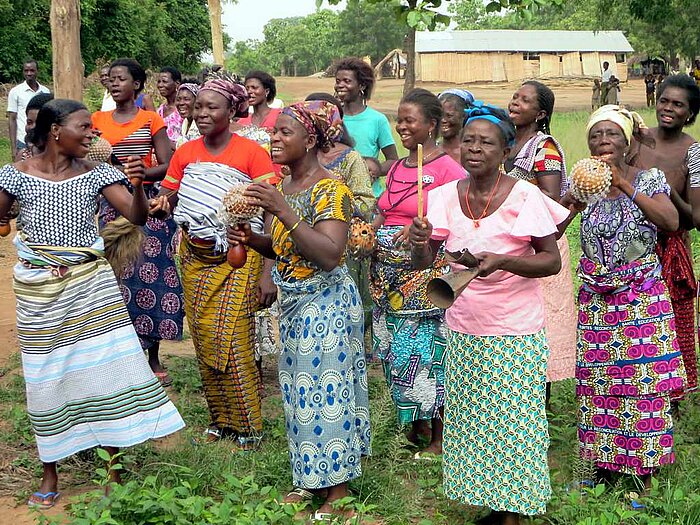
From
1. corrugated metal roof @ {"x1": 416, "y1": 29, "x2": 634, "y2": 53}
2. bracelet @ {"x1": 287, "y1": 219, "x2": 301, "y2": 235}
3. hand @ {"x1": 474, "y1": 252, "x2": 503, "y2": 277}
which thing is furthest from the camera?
corrugated metal roof @ {"x1": 416, "y1": 29, "x2": 634, "y2": 53}

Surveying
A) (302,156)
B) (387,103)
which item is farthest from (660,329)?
(387,103)

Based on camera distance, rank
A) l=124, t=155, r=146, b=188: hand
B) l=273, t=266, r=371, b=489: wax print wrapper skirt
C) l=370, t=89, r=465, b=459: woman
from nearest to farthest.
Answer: l=273, t=266, r=371, b=489: wax print wrapper skirt, l=124, t=155, r=146, b=188: hand, l=370, t=89, r=465, b=459: woman

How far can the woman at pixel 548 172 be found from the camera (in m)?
5.25

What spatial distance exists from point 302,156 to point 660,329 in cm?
188

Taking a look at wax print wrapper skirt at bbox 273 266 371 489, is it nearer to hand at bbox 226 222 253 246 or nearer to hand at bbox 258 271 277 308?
hand at bbox 226 222 253 246

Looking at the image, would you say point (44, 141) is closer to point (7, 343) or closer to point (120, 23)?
point (7, 343)

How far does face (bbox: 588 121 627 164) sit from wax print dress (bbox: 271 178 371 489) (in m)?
1.22

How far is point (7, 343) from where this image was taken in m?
7.63

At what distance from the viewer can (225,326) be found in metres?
5.10

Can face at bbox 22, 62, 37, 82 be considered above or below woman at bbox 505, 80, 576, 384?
above

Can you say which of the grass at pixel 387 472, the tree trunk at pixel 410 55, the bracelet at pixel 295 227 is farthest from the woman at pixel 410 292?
the tree trunk at pixel 410 55

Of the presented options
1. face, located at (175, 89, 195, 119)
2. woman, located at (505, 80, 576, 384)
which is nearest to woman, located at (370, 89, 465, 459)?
woman, located at (505, 80, 576, 384)

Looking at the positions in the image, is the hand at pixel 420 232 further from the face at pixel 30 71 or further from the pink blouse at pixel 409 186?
the face at pixel 30 71

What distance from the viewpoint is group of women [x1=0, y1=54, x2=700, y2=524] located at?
387 centimetres
